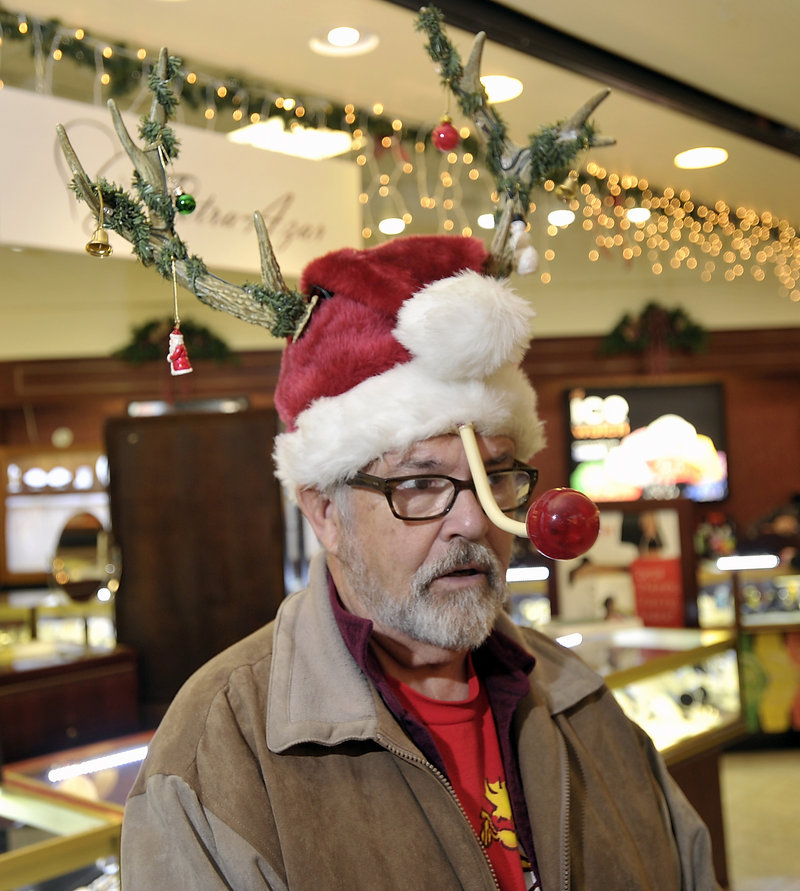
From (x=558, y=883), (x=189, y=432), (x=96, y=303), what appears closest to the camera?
(x=558, y=883)

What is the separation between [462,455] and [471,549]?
15 centimetres

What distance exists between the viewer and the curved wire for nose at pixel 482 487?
1458 millimetres

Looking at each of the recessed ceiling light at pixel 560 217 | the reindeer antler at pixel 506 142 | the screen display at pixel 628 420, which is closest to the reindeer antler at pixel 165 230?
the reindeer antler at pixel 506 142

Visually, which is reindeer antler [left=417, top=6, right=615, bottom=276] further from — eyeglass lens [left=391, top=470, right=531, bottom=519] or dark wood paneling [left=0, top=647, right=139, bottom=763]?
dark wood paneling [left=0, top=647, right=139, bottom=763]

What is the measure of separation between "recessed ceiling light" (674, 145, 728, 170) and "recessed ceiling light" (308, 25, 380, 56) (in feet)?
7.35

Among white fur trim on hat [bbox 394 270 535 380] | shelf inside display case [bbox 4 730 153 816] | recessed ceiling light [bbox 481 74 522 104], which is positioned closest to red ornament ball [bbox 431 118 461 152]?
white fur trim on hat [bbox 394 270 535 380]

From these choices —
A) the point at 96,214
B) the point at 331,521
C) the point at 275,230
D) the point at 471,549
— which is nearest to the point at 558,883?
the point at 471,549

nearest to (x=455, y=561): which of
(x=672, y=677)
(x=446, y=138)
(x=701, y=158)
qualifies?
(x=446, y=138)

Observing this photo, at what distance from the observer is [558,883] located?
5.00ft

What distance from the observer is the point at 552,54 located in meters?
3.70

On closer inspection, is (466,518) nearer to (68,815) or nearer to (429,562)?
(429,562)

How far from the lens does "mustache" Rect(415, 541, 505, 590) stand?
5.10ft

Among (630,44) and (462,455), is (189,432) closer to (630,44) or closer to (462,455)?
(630,44)

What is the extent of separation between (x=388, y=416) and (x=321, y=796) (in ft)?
1.87
